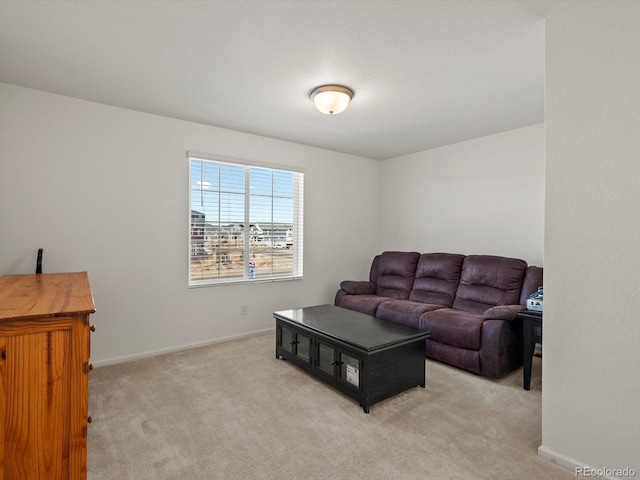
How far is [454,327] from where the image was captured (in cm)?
317

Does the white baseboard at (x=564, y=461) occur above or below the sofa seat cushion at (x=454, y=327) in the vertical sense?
below

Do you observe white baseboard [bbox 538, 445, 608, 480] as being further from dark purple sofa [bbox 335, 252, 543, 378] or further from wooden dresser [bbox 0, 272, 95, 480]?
wooden dresser [bbox 0, 272, 95, 480]

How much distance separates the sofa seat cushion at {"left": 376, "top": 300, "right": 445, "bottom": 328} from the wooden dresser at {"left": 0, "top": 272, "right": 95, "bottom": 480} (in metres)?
2.87

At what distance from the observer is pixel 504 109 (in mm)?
3279

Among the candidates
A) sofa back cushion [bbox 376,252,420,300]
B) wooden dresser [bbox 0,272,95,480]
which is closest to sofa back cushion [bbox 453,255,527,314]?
sofa back cushion [bbox 376,252,420,300]

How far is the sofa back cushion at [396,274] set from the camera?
14.8 ft

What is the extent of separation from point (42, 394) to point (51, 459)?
0.89ft

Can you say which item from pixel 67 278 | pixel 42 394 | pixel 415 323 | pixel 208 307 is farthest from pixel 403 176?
pixel 42 394

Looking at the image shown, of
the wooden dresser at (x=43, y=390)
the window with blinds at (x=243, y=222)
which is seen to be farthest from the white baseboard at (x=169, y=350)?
the wooden dresser at (x=43, y=390)

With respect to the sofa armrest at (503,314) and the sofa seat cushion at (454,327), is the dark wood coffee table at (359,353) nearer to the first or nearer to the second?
the sofa seat cushion at (454,327)

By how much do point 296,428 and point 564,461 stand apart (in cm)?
150

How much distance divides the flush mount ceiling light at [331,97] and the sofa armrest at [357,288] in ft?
7.78

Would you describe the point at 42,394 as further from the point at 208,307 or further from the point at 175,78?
the point at 208,307

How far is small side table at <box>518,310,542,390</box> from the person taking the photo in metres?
2.76
